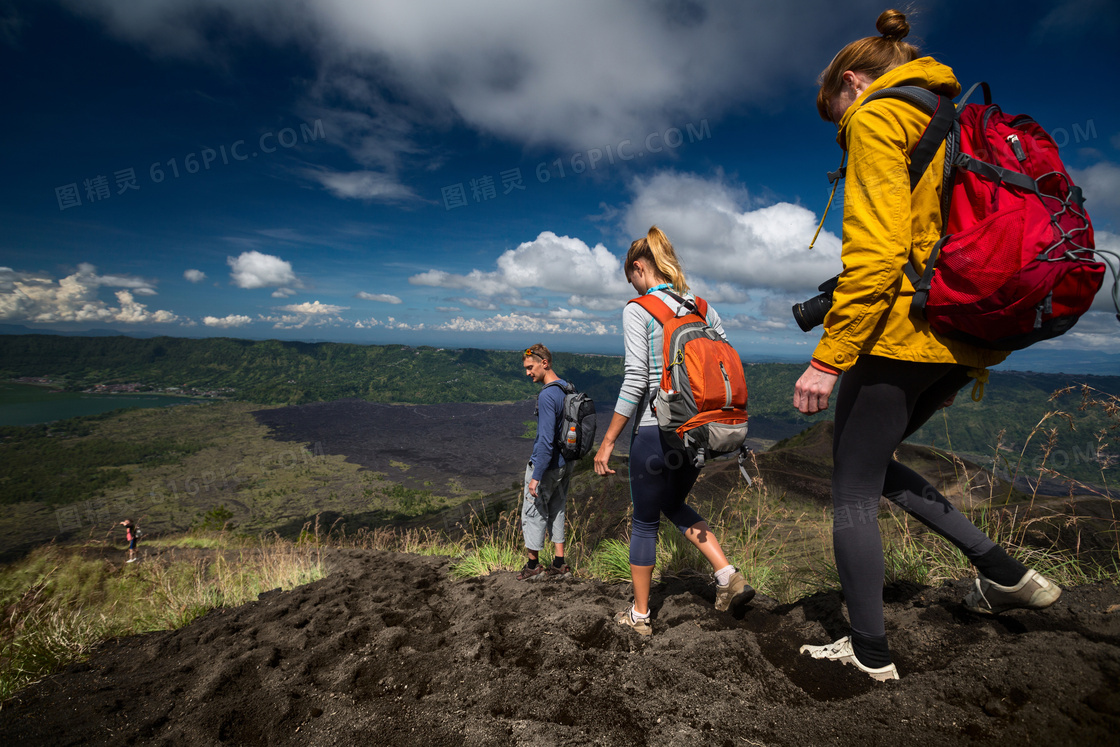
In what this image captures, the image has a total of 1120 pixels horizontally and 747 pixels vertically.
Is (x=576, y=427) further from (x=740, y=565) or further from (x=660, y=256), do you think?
(x=660, y=256)

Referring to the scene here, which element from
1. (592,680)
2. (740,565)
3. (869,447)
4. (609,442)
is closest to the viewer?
(869,447)

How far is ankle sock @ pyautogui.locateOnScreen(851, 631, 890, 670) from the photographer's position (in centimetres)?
151

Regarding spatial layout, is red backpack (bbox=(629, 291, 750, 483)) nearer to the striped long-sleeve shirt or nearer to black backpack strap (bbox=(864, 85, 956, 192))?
the striped long-sleeve shirt

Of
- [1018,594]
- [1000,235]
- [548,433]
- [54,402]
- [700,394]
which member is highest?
[1000,235]

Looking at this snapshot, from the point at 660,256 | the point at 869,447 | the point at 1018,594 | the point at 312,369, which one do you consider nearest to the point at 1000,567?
the point at 1018,594

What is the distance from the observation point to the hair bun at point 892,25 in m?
1.50

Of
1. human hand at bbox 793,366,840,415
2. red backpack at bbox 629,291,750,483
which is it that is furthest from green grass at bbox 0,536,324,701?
human hand at bbox 793,366,840,415

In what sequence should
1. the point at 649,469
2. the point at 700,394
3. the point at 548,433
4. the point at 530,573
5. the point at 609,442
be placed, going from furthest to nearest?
the point at 548,433
the point at 530,573
the point at 609,442
the point at 649,469
the point at 700,394

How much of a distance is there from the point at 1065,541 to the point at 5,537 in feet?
239

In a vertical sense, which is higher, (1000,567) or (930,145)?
(930,145)

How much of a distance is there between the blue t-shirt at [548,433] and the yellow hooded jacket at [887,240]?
2.51 meters

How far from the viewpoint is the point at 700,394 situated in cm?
187

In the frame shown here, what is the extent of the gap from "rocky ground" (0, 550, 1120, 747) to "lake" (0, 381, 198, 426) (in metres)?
152

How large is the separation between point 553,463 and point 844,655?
2429 mm
